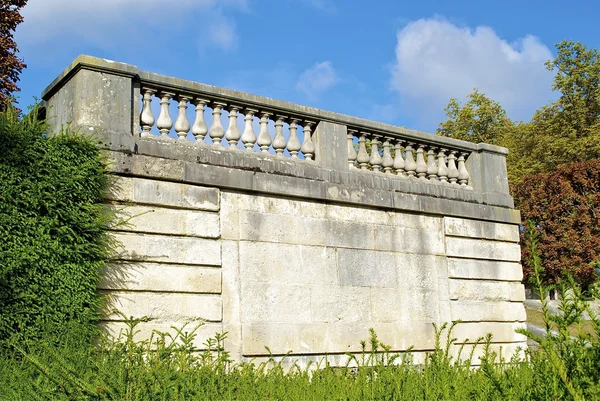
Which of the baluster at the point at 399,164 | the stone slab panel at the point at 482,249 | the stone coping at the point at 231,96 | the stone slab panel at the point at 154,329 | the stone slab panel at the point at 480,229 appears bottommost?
the stone slab panel at the point at 154,329

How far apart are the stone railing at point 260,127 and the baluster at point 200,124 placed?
0.4 inches

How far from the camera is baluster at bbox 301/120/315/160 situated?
8109 millimetres

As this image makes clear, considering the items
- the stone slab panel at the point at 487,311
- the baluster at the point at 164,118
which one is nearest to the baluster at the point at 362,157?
the stone slab panel at the point at 487,311

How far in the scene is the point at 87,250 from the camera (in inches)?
234

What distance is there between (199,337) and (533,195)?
77.3ft

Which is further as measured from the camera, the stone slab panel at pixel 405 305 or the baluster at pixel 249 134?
the stone slab panel at pixel 405 305

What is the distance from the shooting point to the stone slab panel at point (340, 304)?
24.5 feet

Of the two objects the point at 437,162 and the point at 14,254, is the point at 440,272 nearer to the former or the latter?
the point at 437,162

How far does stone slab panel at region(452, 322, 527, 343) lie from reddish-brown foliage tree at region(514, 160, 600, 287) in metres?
17.2

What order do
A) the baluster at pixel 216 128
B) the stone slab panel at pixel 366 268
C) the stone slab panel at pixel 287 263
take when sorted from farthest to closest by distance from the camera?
the stone slab panel at pixel 366 268 → the baluster at pixel 216 128 → the stone slab panel at pixel 287 263

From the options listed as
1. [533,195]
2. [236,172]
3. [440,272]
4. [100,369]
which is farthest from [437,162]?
[533,195]

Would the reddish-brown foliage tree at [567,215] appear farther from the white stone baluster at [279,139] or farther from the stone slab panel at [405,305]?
the white stone baluster at [279,139]

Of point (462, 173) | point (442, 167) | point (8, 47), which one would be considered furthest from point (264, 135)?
point (8, 47)

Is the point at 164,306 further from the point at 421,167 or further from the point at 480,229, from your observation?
the point at 480,229
